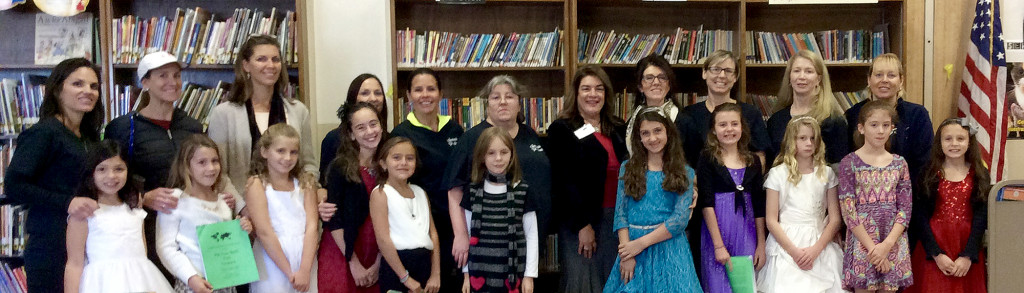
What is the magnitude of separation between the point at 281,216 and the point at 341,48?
64.7 inches

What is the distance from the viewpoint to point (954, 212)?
3188 mm

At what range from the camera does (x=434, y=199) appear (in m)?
3.27

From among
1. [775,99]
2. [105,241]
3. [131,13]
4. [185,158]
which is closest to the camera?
[105,241]

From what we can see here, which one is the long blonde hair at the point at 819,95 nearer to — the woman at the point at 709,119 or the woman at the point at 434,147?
the woman at the point at 709,119

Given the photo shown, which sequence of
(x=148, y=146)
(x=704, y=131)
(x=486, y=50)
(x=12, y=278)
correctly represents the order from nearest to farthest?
(x=148, y=146)
(x=704, y=131)
(x=12, y=278)
(x=486, y=50)

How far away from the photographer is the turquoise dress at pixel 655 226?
3.09 m

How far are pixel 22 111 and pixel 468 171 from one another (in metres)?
2.44

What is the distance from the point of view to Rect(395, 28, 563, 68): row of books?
4.28 meters

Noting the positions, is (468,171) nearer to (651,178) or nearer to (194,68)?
(651,178)

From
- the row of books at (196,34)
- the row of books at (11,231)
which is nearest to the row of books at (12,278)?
the row of books at (11,231)

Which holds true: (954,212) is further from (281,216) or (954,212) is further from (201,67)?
(201,67)

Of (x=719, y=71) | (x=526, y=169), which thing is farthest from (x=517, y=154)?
(x=719, y=71)

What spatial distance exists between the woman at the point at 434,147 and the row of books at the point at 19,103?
196 centimetres

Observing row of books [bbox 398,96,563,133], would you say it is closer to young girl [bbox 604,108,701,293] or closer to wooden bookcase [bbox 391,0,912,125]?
wooden bookcase [bbox 391,0,912,125]
